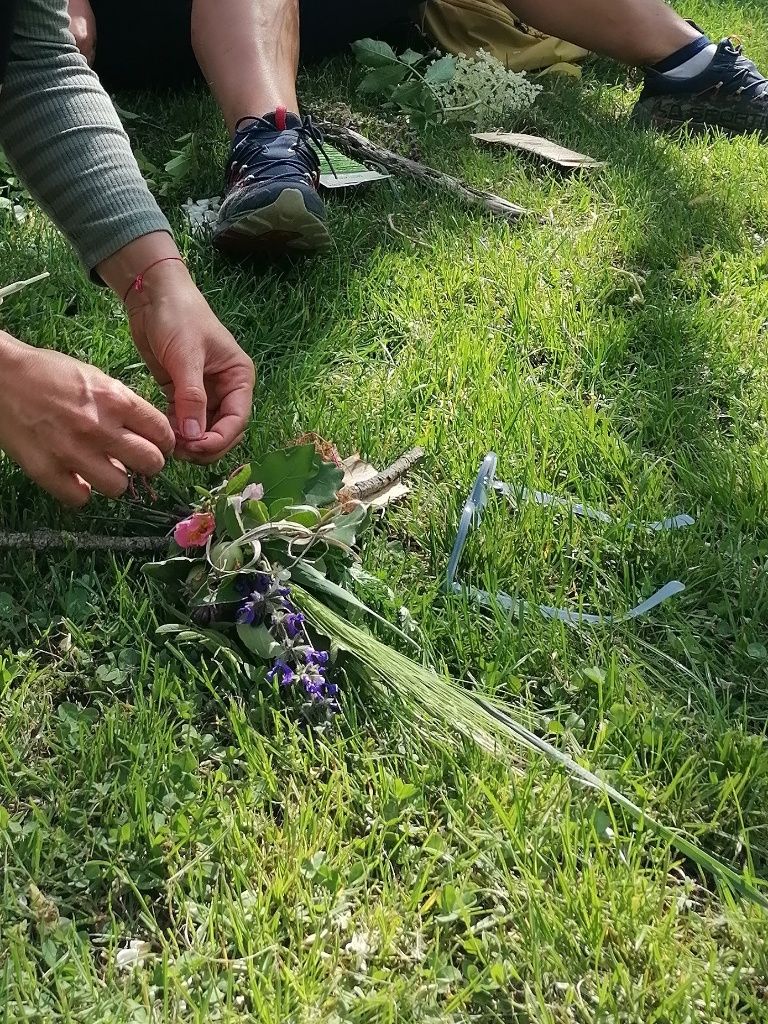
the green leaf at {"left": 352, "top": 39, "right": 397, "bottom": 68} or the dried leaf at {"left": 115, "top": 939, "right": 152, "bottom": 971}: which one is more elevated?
the green leaf at {"left": 352, "top": 39, "right": 397, "bottom": 68}

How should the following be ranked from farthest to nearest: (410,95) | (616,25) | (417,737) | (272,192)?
(616,25) < (410,95) < (272,192) < (417,737)

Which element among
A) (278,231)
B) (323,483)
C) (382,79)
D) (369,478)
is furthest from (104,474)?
(382,79)

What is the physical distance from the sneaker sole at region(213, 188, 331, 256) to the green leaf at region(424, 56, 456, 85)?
972 millimetres

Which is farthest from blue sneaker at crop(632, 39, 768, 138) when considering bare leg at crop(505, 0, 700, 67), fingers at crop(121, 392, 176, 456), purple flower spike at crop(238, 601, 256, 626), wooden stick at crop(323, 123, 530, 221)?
purple flower spike at crop(238, 601, 256, 626)

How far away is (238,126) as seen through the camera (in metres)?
1.97

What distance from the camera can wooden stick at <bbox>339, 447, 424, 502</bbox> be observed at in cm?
129

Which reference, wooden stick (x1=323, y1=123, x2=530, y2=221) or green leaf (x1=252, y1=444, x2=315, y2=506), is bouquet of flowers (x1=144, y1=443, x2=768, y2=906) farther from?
wooden stick (x1=323, y1=123, x2=530, y2=221)

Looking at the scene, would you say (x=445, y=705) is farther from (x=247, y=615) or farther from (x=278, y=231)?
(x=278, y=231)

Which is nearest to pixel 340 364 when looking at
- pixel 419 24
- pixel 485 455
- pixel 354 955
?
pixel 485 455

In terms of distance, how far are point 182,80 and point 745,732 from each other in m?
2.28

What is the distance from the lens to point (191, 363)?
1.26 metres

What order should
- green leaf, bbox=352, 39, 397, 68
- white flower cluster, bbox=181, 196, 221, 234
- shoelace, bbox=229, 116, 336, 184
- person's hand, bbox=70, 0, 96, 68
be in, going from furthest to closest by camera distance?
green leaf, bbox=352, 39, 397, 68, person's hand, bbox=70, 0, 96, 68, white flower cluster, bbox=181, 196, 221, 234, shoelace, bbox=229, 116, 336, 184

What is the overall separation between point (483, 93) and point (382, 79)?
0.94 ft

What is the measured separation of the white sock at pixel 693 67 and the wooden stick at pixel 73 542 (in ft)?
7.39
